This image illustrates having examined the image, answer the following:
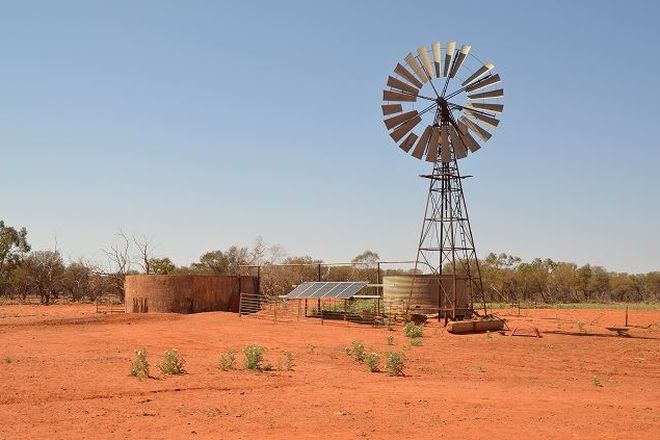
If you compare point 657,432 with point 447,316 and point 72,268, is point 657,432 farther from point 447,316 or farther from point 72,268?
point 72,268

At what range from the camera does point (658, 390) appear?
14.0 meters

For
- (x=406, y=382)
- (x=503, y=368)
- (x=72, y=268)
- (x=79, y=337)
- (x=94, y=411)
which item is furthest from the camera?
(x=72, y=268)

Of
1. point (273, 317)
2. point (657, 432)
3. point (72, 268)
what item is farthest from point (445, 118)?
point (72, 268)

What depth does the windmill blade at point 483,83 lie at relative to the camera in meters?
26.5

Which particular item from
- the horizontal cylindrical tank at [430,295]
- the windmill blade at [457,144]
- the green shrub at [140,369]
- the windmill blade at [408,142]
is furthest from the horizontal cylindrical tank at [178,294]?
the green shrub at [140,369]

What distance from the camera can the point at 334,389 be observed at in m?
12.7

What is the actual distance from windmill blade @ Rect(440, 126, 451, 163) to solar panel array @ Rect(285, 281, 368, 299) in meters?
6.53

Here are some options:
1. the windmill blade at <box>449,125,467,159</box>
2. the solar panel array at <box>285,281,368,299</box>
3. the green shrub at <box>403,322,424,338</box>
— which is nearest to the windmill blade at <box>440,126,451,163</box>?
the windmill blade at <box>449,125,467,159</box>

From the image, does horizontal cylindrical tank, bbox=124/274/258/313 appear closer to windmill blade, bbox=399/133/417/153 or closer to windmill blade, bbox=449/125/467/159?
windmill blade, bbox=399/133/417/153

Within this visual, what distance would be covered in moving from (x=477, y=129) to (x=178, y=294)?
55.8 feet

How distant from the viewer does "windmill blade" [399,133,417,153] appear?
27531mm

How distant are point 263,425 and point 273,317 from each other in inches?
834

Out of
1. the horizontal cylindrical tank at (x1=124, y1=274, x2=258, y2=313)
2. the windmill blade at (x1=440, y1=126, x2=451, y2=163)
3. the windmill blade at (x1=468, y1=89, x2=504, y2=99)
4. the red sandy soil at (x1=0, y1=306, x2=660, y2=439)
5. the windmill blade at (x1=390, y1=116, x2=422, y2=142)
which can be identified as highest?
the windmill blade at (x1=468, y1=89, x2=504, y2=99)

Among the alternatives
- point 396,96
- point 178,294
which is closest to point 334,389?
point 396,96
